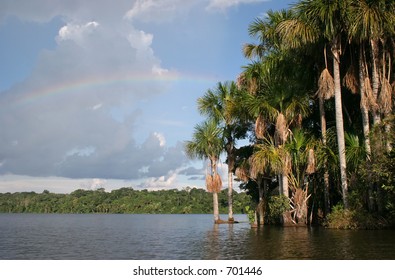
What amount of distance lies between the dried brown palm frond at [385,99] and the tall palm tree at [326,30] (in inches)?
89.4

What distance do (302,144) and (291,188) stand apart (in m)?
3.03

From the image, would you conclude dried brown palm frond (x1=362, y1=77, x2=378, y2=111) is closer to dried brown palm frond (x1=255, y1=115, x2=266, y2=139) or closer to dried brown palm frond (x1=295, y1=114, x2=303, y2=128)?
dried brown palm frond (x1=295, y1=114, x2=303, y2=128)

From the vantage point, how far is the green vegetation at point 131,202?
456 feet

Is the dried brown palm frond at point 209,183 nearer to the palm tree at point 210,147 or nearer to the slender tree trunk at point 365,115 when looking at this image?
the palm tree at point 210,147

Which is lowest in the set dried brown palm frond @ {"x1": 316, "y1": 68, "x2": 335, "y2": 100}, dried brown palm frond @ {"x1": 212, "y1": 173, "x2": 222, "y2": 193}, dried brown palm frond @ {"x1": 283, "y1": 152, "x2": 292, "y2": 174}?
dried brown palm frond @ {"x1": 212, "y1": 173, "x2": 222, "y2": 193}

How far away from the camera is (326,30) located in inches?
1019

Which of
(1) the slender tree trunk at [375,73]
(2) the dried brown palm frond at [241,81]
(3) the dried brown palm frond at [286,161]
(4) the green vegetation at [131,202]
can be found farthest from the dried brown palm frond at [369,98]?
(4) the green vegetation at [131,202]

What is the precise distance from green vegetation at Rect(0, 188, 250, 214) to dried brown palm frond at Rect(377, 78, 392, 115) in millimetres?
89606

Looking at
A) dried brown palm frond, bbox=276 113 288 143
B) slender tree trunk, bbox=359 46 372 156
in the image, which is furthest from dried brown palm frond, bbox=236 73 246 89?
slender tree trunk, bbox=359 46 372 156

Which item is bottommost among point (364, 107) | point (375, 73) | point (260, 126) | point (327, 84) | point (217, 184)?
point (217, 184)

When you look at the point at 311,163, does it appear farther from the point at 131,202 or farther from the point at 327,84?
the point at 131,202

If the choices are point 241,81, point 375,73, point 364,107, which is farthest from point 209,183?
point 375,73

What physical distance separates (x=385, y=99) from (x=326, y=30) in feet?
16.7

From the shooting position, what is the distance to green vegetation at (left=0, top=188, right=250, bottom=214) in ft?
456
